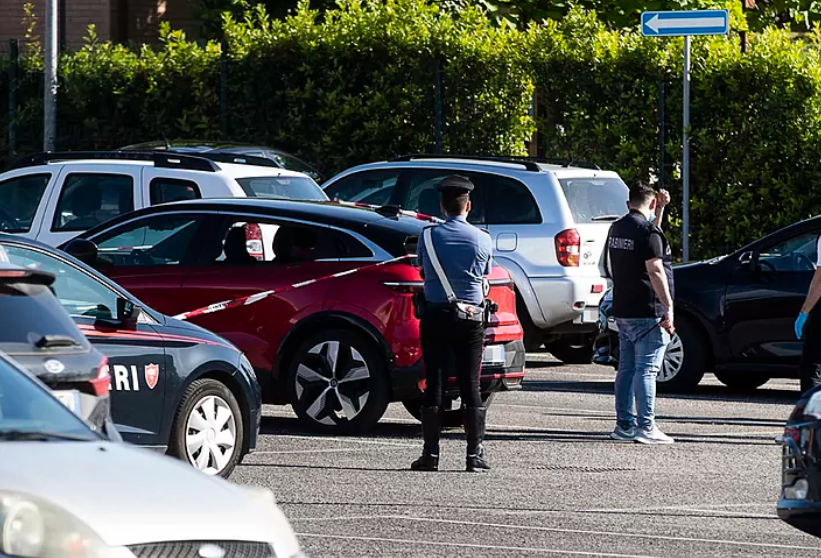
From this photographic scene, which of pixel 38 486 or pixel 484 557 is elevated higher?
pixel 38 486

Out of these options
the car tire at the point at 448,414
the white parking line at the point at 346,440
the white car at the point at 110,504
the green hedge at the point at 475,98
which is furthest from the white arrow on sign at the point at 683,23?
the white car at the point at 110,504

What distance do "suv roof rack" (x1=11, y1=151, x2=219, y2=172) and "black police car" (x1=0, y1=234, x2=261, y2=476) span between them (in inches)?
Answer: 225

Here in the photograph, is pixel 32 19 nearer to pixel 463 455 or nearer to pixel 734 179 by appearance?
pixel 734 179

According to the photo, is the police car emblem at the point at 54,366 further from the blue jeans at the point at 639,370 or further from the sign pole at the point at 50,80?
the sign pole at the point at 50,80

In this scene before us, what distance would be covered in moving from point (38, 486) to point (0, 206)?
470 inches

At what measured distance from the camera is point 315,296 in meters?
11.8

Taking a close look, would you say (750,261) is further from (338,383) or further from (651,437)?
(338,383)

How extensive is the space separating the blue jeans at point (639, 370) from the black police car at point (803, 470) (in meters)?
4.42

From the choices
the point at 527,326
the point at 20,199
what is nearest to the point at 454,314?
the point at 527,326

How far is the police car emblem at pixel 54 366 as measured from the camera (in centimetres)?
678

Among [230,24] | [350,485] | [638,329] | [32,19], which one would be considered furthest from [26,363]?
[32,19]

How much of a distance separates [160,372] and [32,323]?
2.55 m

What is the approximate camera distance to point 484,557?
7750 millimetres

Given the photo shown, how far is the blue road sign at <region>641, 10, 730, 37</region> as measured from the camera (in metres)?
18.1
